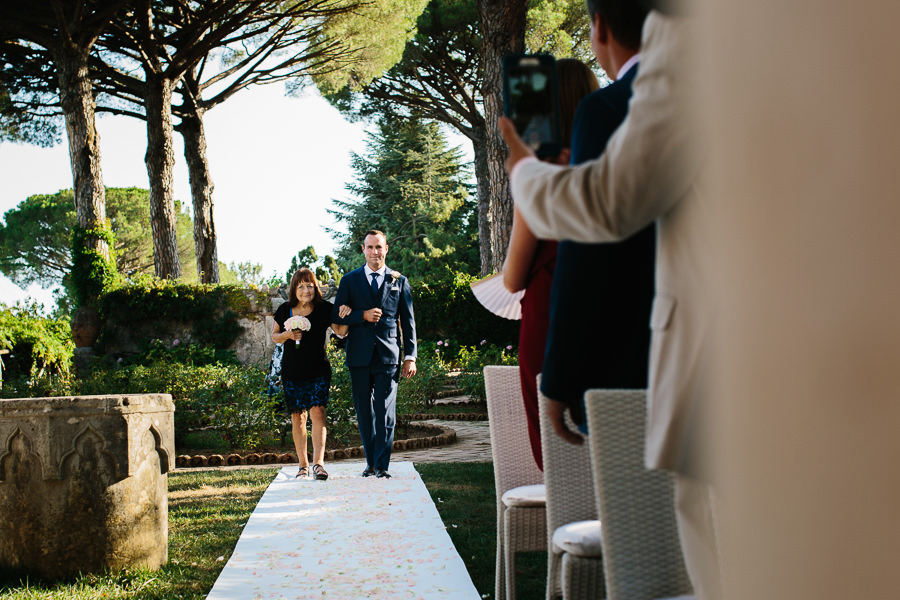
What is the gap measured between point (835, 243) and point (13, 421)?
3.29 metres

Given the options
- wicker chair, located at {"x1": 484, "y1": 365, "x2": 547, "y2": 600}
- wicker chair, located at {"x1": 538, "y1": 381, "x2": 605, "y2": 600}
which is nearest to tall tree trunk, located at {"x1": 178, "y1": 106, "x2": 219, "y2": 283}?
wicker chair, located at {"x1": 484, "y1": 365, "x2": 547, "y2": 600}

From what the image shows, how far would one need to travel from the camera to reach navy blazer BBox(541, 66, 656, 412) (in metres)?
1.15

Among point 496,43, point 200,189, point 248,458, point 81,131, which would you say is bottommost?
point 248,458

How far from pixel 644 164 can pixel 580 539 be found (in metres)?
1.02

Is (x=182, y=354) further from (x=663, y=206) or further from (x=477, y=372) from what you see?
(x=663, y=206)

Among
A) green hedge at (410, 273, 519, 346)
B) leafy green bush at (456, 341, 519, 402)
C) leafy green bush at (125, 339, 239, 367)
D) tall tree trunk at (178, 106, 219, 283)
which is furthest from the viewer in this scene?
tall tree trunk at (178, 106, 219, 283)

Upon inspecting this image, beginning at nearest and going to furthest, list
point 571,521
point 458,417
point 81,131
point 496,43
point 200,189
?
point 571,521
point 496,43
point 458,417
point 81,131
point 200,189

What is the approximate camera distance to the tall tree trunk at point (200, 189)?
17.5 meters

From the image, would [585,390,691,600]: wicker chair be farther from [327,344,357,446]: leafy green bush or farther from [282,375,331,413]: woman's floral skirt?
[327,344,357,446]: leafy green bush

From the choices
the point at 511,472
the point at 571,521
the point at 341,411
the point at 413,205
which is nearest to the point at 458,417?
the point at 341,411

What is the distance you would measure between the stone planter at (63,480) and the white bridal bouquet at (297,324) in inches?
97.9

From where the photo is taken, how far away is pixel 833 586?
0.74 m

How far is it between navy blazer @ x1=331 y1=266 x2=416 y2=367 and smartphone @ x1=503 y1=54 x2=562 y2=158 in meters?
4.50

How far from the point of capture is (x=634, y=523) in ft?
4.09
